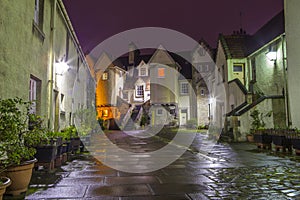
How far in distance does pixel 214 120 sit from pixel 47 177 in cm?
2291

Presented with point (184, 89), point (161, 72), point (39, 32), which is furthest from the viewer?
point (161, 72)

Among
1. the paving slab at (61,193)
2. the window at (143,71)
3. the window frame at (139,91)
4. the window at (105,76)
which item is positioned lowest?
the paving slab at (61,193)

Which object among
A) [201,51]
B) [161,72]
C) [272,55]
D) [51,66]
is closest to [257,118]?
[272,55]

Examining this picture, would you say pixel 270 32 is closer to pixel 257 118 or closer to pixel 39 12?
pixel 257 118

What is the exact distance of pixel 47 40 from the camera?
10.2m

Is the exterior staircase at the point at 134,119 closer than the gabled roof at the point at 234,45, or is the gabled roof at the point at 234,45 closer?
A: the gabled roof at the point at 234,45

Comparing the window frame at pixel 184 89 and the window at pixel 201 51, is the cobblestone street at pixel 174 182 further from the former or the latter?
the window frame at pixel 184 89

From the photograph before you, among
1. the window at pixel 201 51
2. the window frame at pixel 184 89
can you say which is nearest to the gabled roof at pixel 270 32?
the window at pixel 201 51

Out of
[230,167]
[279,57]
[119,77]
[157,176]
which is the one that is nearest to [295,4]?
[279,57]

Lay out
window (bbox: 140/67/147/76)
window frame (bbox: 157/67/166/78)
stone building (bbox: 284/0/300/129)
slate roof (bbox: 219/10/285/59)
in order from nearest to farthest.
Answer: stone building (bbox: 284/0/300/129)
slate roof (bbox: 219/10/285/59)
window frame (bbox: 157/67/166/78)
window (bbox: 140/67/147/76)

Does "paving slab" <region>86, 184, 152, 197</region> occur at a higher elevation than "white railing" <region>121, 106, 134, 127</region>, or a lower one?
lower

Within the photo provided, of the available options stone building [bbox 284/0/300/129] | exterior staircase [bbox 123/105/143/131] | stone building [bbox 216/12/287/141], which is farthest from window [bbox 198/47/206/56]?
stone building [bbox 284/0/300/129]

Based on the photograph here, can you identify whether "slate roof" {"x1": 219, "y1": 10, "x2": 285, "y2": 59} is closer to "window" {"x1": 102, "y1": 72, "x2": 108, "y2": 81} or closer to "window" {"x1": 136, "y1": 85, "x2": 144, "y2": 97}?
"window" {"x1": 102, "y1": 72, "x2": 108, "y2": 81}

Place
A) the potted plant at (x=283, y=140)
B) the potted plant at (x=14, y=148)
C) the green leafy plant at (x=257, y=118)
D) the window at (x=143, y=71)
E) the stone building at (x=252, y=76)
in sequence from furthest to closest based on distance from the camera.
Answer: the window at (x=143, y=71), the stone building at (x=252, y=76), the green leafy plant at (x=257, y=118), the potted plant at (x=283, y=140), the potted plant at (x=14, y=148)
